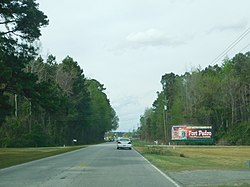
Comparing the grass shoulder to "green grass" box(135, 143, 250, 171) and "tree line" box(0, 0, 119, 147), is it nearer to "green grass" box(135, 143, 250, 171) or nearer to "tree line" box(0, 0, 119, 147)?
"green grass" box(135, 143, 250, 171)

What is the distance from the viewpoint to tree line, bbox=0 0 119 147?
36719mm

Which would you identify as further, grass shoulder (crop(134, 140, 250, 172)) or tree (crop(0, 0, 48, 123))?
tree (crop(0, 0, 48, 123))

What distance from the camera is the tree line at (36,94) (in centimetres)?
3672

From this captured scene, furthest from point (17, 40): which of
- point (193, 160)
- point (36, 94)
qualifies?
point (193, 160)

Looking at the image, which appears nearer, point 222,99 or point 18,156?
point 18,156

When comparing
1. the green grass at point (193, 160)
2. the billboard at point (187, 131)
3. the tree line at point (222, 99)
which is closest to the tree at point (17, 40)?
the green grass at point (193, 160)

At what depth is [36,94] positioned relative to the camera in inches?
1487

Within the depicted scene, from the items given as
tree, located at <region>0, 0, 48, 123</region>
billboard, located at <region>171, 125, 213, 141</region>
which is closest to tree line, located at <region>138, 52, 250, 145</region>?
billboard, located at <region>171, 125, 213, 141</region>

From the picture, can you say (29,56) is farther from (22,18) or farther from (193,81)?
(193,81)

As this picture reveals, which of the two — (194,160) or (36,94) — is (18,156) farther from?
(194,160)

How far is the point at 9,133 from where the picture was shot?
8312 cm

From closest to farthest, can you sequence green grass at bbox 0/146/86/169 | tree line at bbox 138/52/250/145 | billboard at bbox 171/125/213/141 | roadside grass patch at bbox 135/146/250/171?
roadside grass patch at bbox 135/146/250/171 → green grass at bbox 0/146/86/169 → billboard at bbox 171/125/213/141 → tree line at bbox 138/52/250/145

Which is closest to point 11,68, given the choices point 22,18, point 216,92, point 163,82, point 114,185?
point 22,18

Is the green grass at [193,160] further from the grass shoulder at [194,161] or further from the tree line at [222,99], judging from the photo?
the tree line at [222,99]
